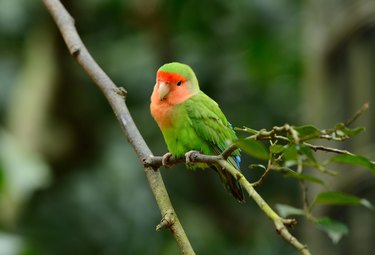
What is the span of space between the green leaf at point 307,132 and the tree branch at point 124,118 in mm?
260

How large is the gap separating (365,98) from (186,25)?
157 cm

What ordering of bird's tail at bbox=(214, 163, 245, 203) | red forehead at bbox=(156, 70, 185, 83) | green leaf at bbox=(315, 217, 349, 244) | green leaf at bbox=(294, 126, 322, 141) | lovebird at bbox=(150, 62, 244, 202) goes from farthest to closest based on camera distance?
lovebird at bbox=(150, 62, 244, 202), bird's tail at bbox=(214, 163, 245, 203), red forehead at bbox=(156, 70, 185, 83), green leaf at bbox=(315, 217, 349, 244), green leaf at bbox=(294, 126, 322, 141)

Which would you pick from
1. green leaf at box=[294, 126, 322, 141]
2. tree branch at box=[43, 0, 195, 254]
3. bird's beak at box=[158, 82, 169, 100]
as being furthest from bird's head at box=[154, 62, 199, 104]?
green leaf at box=[294, 126, 322, 141]

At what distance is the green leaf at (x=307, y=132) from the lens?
3.02 feet

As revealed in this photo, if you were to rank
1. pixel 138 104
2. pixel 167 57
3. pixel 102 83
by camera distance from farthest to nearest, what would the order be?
pixel 138 104 → pixel 167 57 → pixel 102 83

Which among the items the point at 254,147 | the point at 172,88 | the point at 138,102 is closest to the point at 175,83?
the point at 172,88

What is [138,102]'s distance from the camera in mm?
4773

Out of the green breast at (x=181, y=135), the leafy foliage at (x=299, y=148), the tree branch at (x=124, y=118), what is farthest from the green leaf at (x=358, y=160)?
the green breast at (x=181, y=135)

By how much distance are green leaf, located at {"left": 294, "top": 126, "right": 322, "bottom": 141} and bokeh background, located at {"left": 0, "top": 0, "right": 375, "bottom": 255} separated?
9.73ft

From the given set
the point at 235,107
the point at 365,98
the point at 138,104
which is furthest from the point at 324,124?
the point at 138,104

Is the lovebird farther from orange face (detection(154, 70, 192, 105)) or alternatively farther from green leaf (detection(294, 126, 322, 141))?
green leaf (detection(294, 126, 322, 141))

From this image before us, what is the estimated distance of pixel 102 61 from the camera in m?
4.90

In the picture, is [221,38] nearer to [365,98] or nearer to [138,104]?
[138,104]

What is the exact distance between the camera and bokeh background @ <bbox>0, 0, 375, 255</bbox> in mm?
4258
